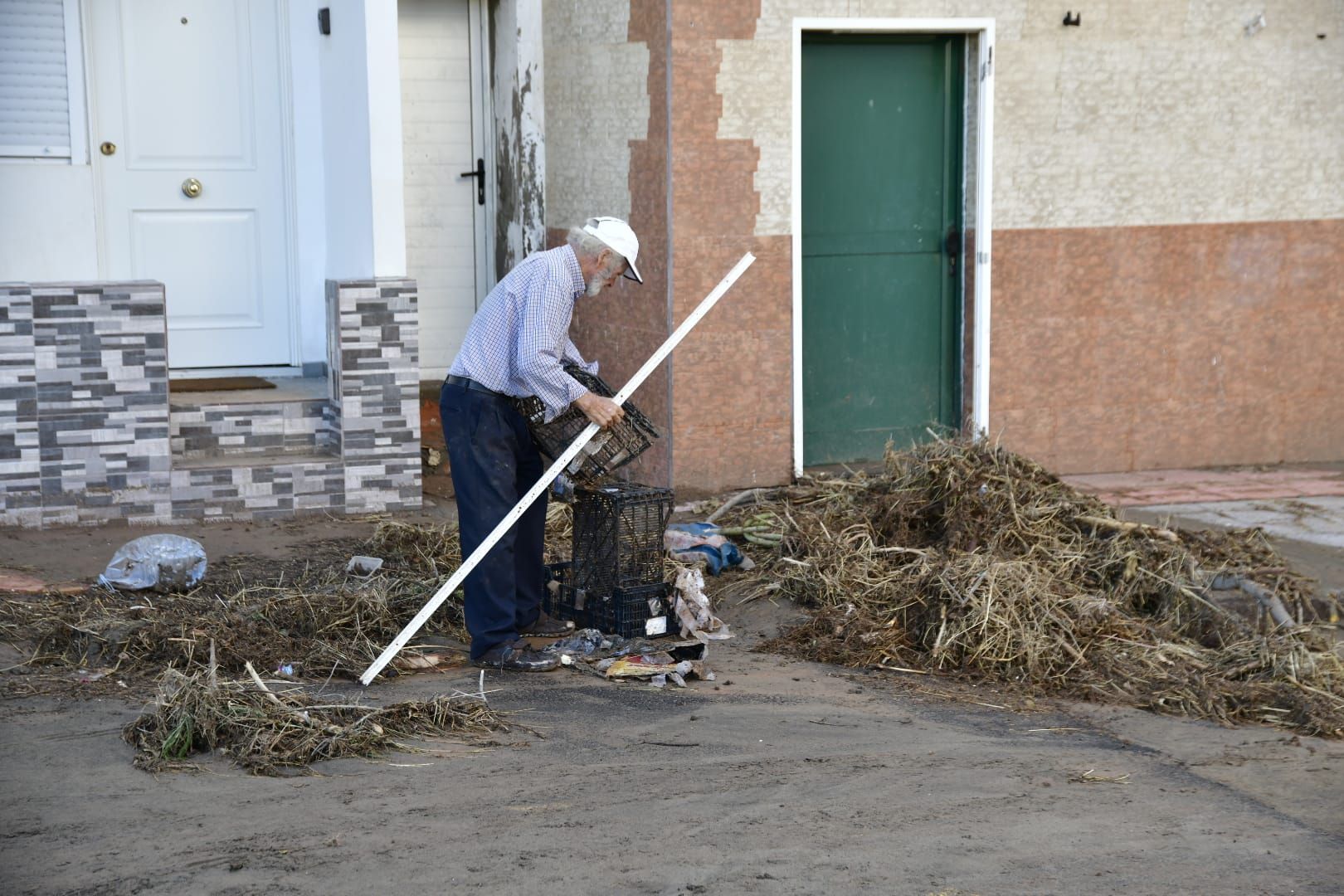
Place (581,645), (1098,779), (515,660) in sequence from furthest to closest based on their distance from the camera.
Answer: (581,645) → (515,660) → (1098,779)

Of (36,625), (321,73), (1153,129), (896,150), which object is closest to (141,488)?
(36,625)

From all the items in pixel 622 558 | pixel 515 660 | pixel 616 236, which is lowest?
pixel 515 660

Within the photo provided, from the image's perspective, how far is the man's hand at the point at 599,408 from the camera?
6207 millimetres

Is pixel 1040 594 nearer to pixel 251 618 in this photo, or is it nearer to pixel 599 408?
pixel 599 408

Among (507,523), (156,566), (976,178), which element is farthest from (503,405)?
(976,178)

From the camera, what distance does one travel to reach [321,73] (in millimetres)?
9477

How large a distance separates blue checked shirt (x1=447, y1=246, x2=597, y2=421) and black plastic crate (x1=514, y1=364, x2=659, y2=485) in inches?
2.5

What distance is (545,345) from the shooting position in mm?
6145

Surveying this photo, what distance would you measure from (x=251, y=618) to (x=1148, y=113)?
22.0 feet

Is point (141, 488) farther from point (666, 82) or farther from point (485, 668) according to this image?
point (666, 82)

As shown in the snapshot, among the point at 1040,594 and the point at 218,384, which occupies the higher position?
the point at 218,384

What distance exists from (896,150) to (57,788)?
6747 mm

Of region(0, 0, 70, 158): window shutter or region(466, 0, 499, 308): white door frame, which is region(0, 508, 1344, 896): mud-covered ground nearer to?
region(0, 0, 70, 158): window shutter

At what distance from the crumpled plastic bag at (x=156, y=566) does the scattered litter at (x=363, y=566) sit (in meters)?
0.71
